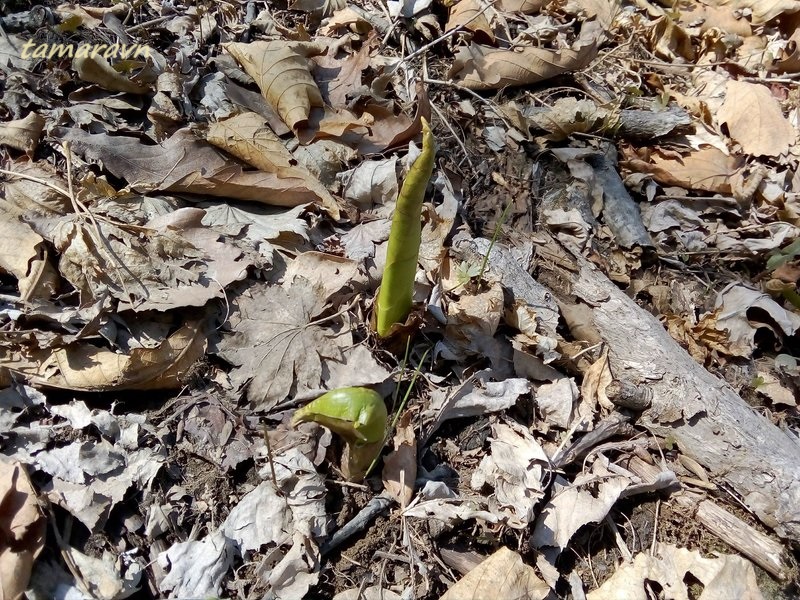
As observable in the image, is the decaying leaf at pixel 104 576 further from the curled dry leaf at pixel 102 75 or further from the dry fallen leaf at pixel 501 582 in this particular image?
the curled dry leaf at pixel 102 75

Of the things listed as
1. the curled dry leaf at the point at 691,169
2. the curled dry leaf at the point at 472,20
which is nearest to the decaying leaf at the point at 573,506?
the curled dry leaf at the point at 691,169

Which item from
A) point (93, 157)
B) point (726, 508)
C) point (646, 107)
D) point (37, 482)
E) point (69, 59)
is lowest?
point (726, 508)

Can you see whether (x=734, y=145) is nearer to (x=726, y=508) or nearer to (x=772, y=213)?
(x=772, y=213)

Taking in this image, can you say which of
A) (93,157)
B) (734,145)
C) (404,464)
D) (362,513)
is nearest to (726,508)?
(404,464)

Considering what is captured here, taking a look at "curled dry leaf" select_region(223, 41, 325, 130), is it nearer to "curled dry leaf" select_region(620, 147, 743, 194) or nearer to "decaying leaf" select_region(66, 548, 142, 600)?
"curled dry leaf" select_region(620, 147, 743, 194)

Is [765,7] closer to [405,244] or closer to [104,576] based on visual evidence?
[405,244]

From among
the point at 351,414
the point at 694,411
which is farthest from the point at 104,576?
the point at 694,411
